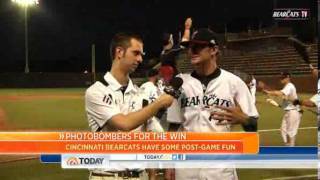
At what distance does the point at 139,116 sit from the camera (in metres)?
2.24

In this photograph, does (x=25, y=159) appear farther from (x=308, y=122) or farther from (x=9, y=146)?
(x=308, y=122)

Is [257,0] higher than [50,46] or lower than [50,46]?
lower

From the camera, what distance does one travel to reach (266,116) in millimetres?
13727

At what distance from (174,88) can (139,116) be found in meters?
0.22

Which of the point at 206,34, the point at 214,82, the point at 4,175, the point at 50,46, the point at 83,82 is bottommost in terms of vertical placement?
the point at 4,175

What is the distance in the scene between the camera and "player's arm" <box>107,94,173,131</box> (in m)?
2.18

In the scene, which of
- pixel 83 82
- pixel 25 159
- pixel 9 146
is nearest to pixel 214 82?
pixel 9 146

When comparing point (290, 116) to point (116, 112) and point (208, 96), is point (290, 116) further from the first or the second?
point (116, 112)

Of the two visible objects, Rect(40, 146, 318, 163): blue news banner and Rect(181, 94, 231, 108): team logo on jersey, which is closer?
Rect(181, 94, 231, 108): team logo on jersey

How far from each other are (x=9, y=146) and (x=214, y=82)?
2929 millimetres

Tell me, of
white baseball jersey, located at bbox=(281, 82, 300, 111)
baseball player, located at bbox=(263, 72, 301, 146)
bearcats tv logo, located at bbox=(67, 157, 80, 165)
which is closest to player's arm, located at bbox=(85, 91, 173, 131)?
bearcats tv logo, located at bbox=(67, 157, 80, 165)

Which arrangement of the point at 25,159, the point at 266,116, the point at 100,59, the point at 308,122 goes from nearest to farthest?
the point at 25,159
the point at 308,122
the point at 266,116
the point at 100,59

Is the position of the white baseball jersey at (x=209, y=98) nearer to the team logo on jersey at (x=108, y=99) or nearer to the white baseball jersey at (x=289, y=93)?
the team logo on jersey at (x=108, y=99)

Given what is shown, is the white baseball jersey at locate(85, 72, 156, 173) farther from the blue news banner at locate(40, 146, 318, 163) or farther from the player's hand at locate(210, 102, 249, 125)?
the blue news banner at locate(40, 146, 318, 163)
